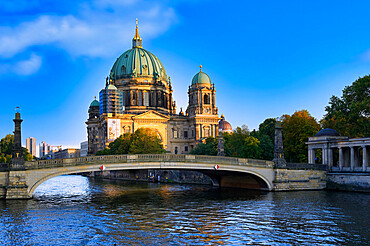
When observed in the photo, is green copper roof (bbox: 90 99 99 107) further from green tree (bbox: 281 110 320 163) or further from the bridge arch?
the bridge arch

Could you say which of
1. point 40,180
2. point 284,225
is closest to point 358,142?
point 284,225

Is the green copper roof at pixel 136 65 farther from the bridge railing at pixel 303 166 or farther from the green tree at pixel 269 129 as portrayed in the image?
the bridge railing at pixel 303 166

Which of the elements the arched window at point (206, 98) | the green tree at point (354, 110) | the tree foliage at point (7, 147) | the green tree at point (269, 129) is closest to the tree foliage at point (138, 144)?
the tree foliage at point (7, 147)

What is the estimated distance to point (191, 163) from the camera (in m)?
44.3

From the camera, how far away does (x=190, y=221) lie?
96.3ft

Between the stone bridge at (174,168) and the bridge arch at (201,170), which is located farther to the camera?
the bridge arch at (201,170)

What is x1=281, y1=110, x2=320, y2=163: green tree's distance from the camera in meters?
60.9

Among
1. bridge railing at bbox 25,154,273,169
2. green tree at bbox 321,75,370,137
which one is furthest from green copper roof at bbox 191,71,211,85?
bridge railing at bbox 25,154,273,169

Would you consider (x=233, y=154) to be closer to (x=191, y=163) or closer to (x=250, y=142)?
(x=250, y=142)

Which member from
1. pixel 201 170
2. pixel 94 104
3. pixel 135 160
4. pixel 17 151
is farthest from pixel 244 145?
pixel 94 104

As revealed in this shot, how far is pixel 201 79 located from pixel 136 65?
21.3 meters

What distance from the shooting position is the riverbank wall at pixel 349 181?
46156 mm

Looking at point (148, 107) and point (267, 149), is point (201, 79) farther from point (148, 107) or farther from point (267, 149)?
point (267, 149)

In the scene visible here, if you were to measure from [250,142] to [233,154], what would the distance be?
33.0 ft
